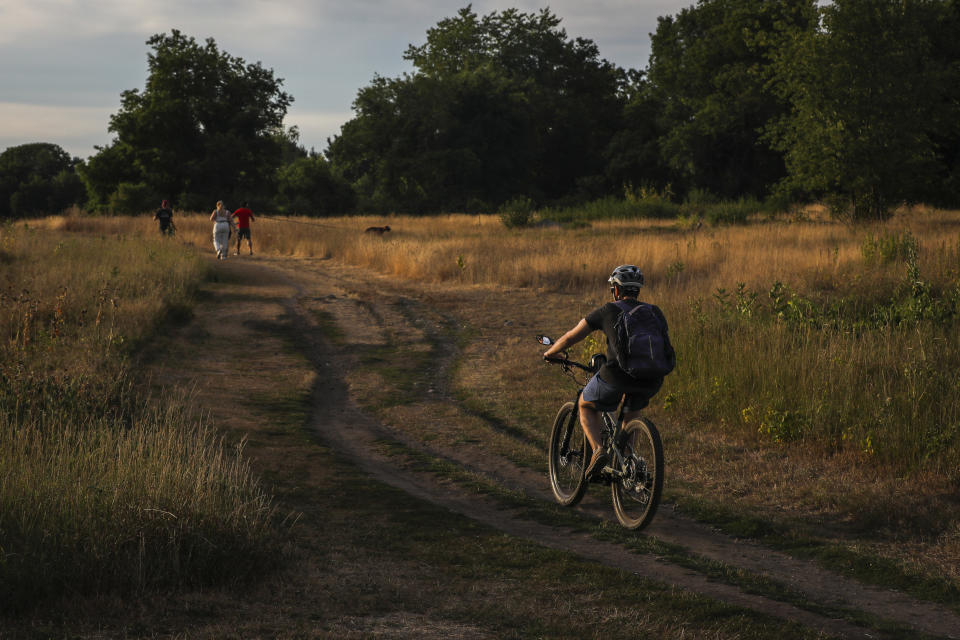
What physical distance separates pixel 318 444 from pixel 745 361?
194 inches

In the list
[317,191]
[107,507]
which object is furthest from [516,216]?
[317,191]

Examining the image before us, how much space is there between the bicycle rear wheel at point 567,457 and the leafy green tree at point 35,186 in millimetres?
68380

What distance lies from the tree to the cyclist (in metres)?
51.7

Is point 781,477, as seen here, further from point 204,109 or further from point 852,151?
point 204,109

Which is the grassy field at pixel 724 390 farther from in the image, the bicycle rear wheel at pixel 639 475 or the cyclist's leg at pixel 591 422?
the cyclist's leg at pixel 591 422

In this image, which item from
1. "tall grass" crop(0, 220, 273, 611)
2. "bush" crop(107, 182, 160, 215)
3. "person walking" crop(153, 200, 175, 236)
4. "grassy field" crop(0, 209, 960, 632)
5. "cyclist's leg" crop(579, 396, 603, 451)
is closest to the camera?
"tall grass" crop(0, 220, 273, 611)

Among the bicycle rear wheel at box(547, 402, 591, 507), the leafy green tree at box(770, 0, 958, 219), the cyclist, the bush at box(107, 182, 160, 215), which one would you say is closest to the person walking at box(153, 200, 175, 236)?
the leafy green tree at box(770, 0, 958, 219)

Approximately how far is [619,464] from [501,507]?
3.97 feet

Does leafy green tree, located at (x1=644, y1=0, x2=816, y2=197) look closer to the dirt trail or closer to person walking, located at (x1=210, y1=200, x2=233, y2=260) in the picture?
person walking, located at (x1=210, y1=200, x2=233, y2=260)

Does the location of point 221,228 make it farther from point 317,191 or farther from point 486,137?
point 486,137

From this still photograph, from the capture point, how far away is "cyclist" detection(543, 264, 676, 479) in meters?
6.19

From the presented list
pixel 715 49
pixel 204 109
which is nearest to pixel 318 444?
pixel 204 109

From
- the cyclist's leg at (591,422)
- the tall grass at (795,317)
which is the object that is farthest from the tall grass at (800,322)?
the cyclist's leg at (591,422)

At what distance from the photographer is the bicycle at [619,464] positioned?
6.07 m
